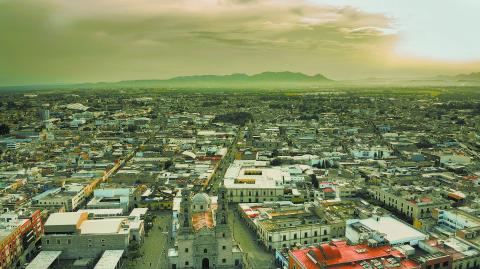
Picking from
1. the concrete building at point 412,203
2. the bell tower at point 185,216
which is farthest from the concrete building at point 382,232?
the bell tower at point 185,216

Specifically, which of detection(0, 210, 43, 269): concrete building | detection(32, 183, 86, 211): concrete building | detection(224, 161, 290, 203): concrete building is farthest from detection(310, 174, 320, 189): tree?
detection(0, 210, 43, 269): concrete building

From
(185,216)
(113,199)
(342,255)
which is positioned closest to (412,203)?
(342,255)

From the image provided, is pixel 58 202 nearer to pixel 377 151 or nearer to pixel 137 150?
pixel 137 150

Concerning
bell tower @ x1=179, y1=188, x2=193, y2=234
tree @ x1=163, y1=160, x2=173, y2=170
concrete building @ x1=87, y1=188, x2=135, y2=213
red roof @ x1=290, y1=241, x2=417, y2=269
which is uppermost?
bell tower @ x1=179, y1=188, x2=193, y2=234

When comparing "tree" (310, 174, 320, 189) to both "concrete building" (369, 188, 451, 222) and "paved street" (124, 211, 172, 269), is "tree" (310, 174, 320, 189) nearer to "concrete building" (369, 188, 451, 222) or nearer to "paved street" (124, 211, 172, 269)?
"concrete building" (369, 188, 451, 222)

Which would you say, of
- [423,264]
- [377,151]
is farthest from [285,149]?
[423,264]

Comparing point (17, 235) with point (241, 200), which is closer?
point (17, 235)

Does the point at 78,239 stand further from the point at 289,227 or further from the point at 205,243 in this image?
the point at 289,227
